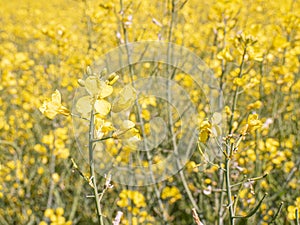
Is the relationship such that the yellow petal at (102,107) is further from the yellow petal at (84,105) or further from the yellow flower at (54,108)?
the yellow flower at (54,108)

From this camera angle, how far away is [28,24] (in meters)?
9.09

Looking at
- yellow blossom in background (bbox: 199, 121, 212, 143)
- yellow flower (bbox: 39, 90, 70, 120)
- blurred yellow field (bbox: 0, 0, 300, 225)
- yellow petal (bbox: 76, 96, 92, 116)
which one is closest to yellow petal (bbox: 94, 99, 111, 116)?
yellow petal (bbox: 76, 96, 92, 116)

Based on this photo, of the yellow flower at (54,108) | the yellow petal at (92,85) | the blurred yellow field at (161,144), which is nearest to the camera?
the yellow petal at (92,85)

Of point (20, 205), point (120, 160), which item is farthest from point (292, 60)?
point (20, 205)

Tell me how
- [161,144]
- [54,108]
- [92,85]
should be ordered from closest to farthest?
[92,85] < [54,108] < [161,144]

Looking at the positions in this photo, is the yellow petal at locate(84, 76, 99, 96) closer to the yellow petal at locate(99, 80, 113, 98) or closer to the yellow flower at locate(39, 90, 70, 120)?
the yellow petal at locate(99, 80, 113, 98)

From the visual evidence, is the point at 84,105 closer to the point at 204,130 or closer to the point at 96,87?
the point at 96,87

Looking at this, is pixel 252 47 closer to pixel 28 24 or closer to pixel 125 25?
pixel 125 25

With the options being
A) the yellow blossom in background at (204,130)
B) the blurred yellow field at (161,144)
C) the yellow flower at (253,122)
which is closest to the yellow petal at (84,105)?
the yellow blossom in background at (204,130)

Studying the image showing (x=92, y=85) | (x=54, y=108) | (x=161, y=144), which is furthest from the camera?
(x=161, y=144)

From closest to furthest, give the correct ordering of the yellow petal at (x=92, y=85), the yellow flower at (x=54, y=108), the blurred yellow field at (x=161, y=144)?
the yellow petal at (x=92, y=85) → the yellow flower at (x=54, y=108) → the blurred yellow field at (x=161, y=144)

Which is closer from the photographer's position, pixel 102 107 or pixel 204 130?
pixel 102 107

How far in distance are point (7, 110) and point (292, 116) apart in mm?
2887

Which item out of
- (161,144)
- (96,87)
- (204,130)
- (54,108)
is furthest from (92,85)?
(161,144)
